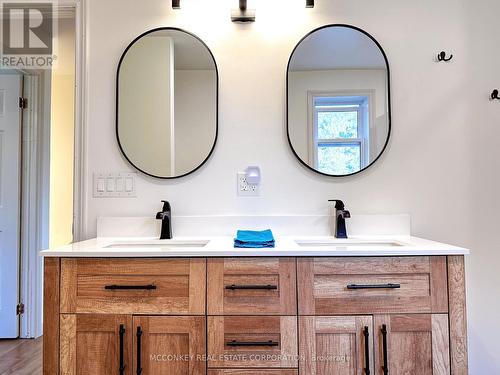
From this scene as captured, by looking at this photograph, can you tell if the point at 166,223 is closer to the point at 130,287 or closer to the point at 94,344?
the point at 130,287

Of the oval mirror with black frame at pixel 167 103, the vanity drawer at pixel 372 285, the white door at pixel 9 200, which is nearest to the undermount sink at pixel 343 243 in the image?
the vanity drawer at pixel 372 285

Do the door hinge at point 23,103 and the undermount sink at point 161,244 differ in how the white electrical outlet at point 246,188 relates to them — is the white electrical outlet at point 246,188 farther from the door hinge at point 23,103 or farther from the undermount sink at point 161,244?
the door hinge at point 23,103

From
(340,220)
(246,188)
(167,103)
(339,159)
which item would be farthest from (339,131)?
(167,103)

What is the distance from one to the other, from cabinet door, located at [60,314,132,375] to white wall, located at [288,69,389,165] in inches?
45.7

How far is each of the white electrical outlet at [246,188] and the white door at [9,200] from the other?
1958 millimetres

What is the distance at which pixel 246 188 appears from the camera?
1.61 meters

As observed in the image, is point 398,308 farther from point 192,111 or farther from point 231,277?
point 192,111

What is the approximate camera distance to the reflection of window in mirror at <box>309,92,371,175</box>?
1602 mm

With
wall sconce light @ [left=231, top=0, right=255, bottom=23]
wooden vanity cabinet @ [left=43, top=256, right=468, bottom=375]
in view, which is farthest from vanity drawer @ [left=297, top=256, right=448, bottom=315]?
wall sconce light @ [left=231, top=0, right=255, bottom=23]

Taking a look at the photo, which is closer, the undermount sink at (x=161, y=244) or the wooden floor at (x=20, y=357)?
the undermount sink at (x=161, y=244)

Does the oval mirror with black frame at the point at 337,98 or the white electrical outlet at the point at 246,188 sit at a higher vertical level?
the oval mirror with black frame at the point at 337,98

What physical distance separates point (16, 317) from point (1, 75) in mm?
1939

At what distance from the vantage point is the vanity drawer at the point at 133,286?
3.65 ft

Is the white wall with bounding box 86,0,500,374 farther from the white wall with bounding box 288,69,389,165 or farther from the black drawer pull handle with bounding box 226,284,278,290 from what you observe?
the black drawer pull handle with bounding box 226,284,278,290
